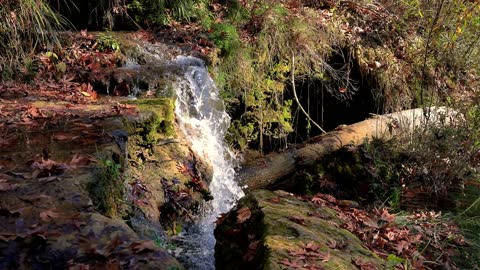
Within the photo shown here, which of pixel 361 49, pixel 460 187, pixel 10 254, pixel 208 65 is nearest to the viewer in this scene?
pixel 10 254

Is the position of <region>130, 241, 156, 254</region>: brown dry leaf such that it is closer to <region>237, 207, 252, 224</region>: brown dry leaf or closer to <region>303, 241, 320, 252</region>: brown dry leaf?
<region>303, 241, 320, 252</region>: brown dry leaf

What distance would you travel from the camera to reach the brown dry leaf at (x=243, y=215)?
12.2 feet

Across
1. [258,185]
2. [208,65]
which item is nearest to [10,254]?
[258,185]

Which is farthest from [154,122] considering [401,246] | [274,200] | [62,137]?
[401,246]

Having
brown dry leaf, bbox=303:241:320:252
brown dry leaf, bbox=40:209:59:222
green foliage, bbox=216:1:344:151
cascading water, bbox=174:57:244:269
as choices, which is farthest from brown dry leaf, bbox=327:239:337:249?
green foliage, bbox=216:1:344:151

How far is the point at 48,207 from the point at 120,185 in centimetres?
95

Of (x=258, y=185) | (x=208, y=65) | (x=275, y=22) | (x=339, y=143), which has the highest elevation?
(x=275, y=22)

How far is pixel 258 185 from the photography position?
632cm

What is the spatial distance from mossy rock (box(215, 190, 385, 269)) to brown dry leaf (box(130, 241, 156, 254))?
2.26 ft

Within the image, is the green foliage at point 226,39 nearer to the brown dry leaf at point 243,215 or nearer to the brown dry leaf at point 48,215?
the brown dry leaf at point 243,215

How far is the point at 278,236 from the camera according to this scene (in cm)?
320

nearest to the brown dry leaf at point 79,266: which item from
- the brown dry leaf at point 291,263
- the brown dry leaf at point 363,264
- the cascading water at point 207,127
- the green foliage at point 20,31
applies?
the brown dry leaf at point 291,263

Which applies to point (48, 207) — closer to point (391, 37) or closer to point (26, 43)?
point (26, 43)

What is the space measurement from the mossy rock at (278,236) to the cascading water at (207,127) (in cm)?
130
